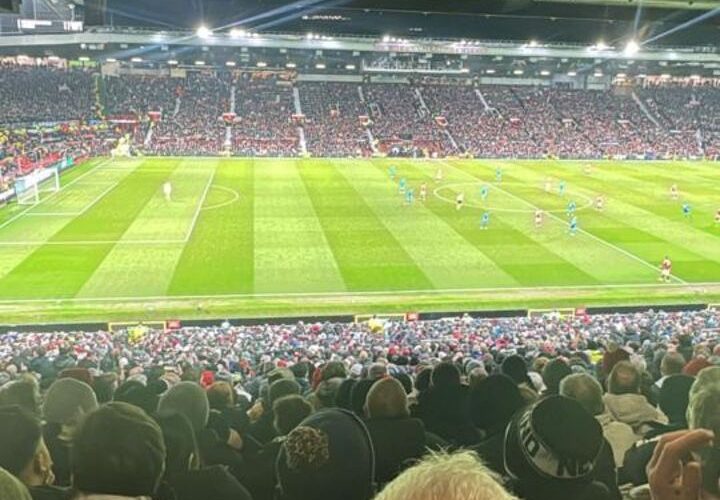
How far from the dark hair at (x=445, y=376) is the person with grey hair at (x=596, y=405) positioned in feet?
4.04

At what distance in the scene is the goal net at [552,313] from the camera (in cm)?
2344

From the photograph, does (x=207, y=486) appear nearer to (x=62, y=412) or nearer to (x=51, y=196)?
(x=62, y=412)

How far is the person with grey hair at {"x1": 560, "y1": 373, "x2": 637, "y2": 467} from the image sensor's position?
570cm

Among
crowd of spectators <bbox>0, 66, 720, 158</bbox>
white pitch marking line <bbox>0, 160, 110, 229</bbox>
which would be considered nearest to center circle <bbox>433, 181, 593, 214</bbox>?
crowd of spectators <bbox>0, 66, 720, 158</bbox>

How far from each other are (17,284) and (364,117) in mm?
61701

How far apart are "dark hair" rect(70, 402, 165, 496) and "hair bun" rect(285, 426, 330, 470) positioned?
23.0 inches

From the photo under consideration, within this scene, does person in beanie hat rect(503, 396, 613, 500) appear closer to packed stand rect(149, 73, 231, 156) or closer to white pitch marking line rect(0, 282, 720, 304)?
white pitch marking line rect(0, 282, 720, 304)

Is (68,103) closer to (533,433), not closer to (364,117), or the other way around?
(364,117)

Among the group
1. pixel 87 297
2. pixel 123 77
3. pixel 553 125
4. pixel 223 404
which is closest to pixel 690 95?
pixel 553 125

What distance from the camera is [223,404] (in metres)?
7.95

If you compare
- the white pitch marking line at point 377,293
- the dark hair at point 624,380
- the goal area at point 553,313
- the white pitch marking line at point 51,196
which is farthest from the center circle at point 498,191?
the dark hair at point 624,380

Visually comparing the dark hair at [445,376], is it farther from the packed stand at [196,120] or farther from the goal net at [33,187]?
the packed stand at [196,120]

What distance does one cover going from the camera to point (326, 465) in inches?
126

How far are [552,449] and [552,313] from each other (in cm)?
2130
